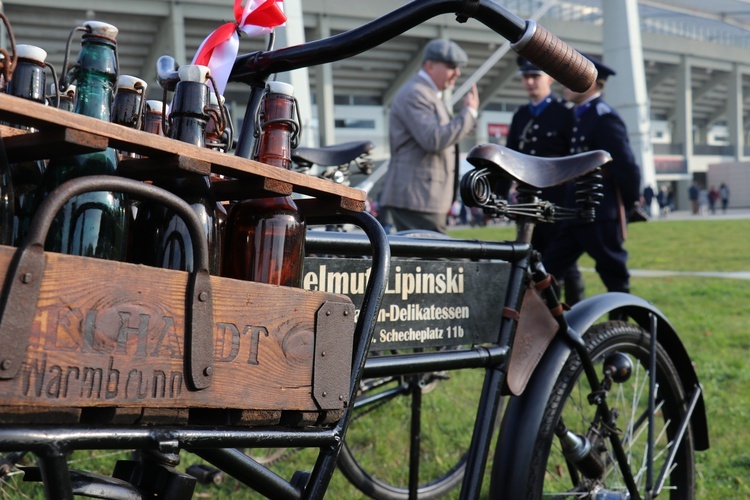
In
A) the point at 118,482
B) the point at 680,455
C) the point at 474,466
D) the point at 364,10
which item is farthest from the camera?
the point at 364,10

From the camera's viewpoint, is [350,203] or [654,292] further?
[654,292]

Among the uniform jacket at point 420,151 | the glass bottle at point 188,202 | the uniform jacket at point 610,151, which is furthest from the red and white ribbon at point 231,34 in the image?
the uniform jacket at point 420,151

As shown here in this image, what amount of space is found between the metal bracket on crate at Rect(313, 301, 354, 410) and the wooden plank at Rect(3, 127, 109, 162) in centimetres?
42

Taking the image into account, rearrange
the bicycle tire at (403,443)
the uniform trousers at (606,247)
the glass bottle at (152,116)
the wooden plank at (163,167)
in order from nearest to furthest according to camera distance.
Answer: the wooden plank at (163,167), the glass bottle at (152,116), the bicycle tire at (403,443), the uniform trousers at (606,247)

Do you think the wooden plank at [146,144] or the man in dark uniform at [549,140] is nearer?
the wooden plank at [146,144]

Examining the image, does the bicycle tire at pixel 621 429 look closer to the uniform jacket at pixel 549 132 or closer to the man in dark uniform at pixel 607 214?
the man in dark uniform at pixel 607 214

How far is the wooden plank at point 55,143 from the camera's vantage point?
2.91 ft

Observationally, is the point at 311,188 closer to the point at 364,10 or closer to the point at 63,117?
the point at 63,117

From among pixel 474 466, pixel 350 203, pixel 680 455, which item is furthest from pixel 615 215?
pixel 350 203

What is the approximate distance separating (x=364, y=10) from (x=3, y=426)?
33.9 m

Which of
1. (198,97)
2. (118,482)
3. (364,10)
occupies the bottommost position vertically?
(118,482)

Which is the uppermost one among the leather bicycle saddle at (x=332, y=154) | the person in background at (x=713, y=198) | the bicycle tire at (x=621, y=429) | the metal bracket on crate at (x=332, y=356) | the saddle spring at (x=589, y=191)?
the person in background at (x=713, y=198)

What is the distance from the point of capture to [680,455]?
99.8 inches

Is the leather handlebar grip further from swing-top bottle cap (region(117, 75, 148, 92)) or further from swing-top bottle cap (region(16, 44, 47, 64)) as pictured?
swing-top bottle cap (region(16, 44, 47, 64))
